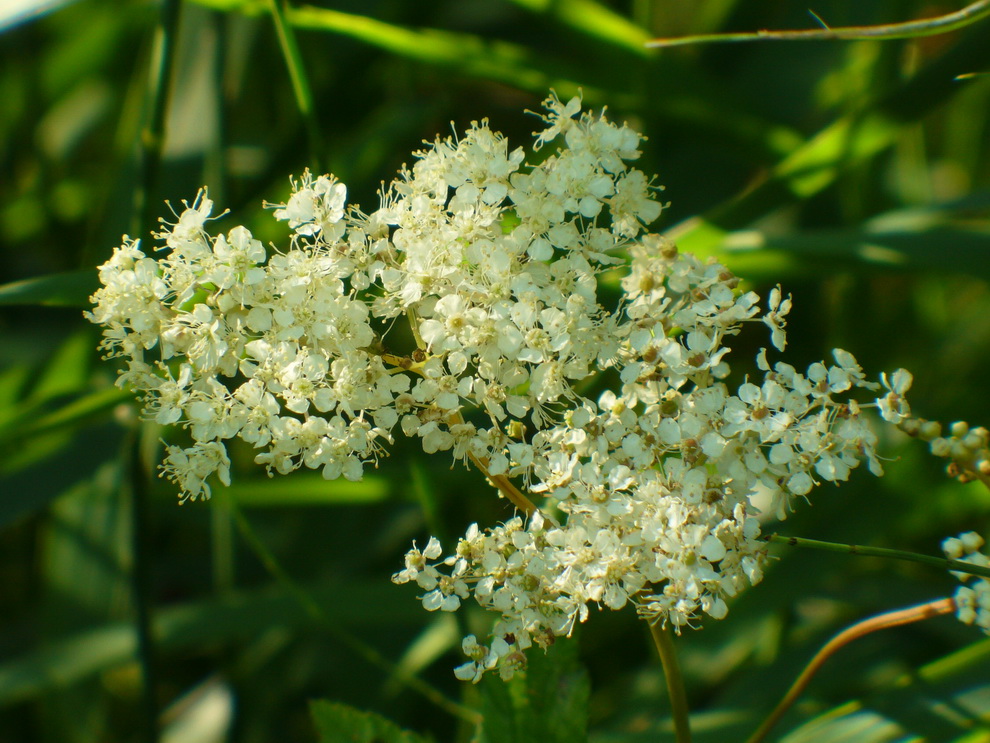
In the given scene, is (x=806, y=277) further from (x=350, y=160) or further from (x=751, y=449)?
(x=350, y=160)

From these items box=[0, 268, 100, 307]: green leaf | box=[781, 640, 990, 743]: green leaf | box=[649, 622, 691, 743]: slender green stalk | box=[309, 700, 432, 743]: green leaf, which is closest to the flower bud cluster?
box=[649, 622, 691, 743]: slender green stalk

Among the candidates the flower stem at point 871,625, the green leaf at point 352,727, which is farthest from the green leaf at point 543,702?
the flower stem at point 871,625

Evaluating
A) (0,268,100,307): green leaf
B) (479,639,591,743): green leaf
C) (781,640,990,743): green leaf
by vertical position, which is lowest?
(781,640,990,743): green leaf

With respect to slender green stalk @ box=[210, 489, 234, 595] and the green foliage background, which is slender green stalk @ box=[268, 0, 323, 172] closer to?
the green foliage background

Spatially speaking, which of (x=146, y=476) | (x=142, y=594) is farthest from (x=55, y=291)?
(x=142, y=594)

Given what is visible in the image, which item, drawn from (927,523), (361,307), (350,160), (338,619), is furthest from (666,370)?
(927,523)

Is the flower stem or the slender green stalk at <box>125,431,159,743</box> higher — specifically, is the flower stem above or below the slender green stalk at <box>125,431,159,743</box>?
below
